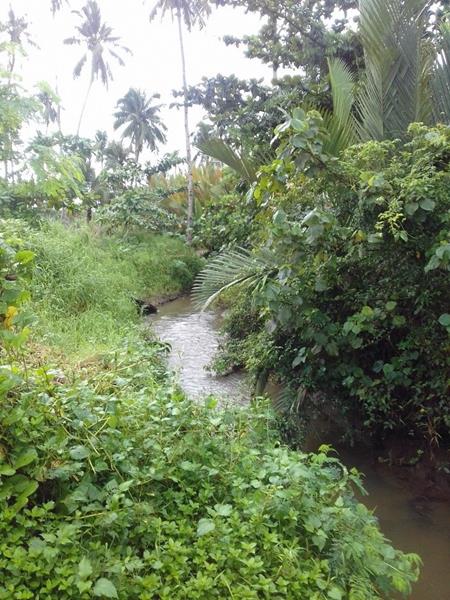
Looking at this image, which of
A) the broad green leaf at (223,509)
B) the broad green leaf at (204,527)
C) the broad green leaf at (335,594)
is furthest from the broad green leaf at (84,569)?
the broad green leaf at (335,594)

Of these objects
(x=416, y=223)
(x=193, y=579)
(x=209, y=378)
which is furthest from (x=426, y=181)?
(x=209, y=378)

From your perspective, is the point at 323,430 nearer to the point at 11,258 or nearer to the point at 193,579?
the point at 193,579

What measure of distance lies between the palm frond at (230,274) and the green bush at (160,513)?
1.66 metres

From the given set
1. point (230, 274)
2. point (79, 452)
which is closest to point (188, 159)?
point (230, 274)

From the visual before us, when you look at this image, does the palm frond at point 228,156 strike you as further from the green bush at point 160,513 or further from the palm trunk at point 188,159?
the palm trunk at point 188,159

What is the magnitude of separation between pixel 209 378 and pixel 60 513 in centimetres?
370

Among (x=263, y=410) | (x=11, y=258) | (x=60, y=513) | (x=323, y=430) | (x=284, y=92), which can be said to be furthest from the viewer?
(x=284, y=92)

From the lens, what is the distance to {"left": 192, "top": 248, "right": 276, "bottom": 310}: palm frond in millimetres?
3943

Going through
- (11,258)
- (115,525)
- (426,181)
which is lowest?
(115,525)

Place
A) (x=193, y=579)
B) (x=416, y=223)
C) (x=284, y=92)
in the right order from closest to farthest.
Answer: (x=193, y=579) < (x=416, y=223) < (x=284, y=92)

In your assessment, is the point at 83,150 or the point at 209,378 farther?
the point at 83,150

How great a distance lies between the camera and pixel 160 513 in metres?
2.04

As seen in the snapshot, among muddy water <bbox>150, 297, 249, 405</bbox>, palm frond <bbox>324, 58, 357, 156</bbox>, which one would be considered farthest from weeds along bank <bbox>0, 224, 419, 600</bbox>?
palm frond <bbox>324, 58, 357, 156</bbox>

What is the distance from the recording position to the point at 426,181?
305 centimetres
